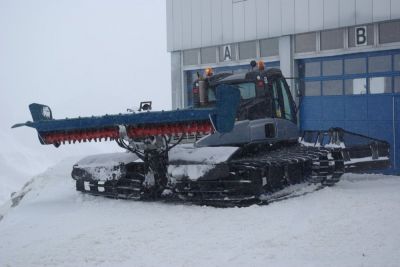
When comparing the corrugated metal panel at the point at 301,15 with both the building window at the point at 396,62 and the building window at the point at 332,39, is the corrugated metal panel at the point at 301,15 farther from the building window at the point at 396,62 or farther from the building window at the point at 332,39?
the building window at the point at 396,62

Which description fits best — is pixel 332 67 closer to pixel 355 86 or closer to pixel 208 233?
pixel 355 86

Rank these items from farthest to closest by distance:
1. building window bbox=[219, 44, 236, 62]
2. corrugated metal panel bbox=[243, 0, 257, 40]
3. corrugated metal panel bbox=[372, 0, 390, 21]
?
building window bbox=[219, 44, 236, 62] < corrugated metal panel bbox=[243, 0, 257, 40] < corrugated metal panel bbox=[372, 0, 390, 21]

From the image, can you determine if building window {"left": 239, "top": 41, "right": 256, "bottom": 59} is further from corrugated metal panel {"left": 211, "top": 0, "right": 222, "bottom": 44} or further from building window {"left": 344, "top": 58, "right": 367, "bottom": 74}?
building window {"left": 344, "top": 58, "right": 367, "bottom": 74}

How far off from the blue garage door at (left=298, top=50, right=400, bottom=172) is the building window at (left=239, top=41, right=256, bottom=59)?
1.85 metres

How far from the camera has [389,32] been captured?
13164mm

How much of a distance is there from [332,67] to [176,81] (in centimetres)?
655

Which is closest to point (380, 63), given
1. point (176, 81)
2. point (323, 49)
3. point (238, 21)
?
point (323, 49)

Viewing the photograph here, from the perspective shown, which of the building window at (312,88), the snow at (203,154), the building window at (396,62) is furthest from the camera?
the building window at (312,88)

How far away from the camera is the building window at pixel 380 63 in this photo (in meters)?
13.3

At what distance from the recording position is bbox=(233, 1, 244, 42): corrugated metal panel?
16.4 metres

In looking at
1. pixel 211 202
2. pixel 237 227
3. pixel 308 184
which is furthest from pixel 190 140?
pixel 237 227

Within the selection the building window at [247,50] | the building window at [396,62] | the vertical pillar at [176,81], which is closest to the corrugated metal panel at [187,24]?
the vertical pillar at [176,81]

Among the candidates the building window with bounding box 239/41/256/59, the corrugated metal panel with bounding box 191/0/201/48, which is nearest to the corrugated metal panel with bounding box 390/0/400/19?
the building window with bounding box 239/41/256/59

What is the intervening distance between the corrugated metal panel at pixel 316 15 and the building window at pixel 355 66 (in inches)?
50.6
